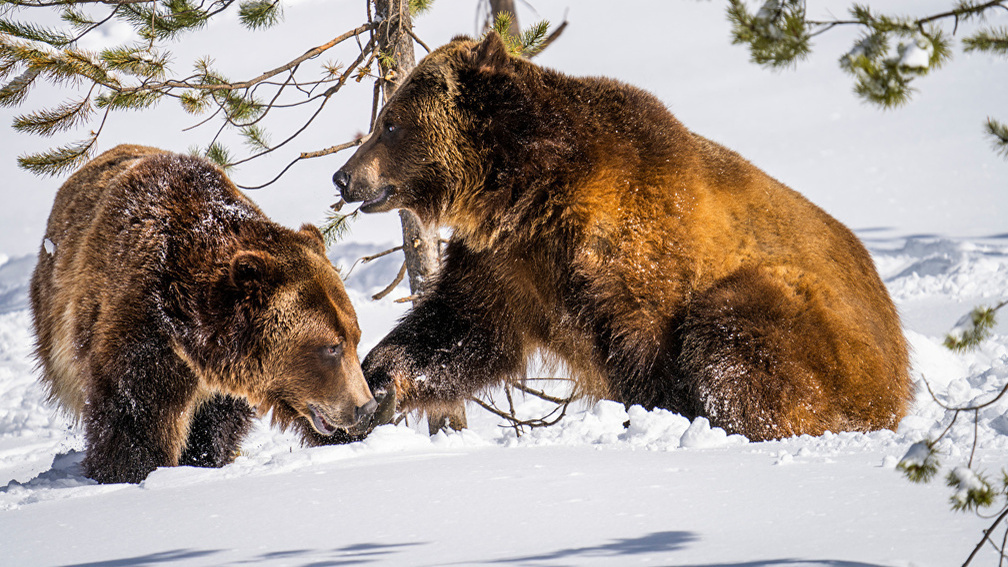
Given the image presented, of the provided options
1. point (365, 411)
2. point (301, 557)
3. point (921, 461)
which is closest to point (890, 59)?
point (921, 461)

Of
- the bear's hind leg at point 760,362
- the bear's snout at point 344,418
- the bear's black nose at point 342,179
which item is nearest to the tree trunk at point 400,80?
the bear's snout at point 344,418

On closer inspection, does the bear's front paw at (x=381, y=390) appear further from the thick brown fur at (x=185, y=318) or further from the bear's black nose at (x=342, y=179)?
the bear's black nose at (x=342, y=179)

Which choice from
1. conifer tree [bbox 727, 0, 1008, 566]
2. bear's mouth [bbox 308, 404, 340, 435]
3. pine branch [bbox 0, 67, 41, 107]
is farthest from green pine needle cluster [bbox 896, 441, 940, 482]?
pine branch [bbox 0, 67, 41, 107]

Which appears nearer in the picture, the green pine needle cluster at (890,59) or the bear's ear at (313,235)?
the green pine needle cluster at (890,59)

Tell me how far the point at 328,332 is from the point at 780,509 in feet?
8.15

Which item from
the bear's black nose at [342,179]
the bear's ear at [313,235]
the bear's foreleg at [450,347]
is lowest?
the bear's foreleg at [450,347]

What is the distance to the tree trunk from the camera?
5.40 metres

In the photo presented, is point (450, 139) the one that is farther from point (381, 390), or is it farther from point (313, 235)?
point (381, 390)

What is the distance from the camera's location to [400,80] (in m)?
5.33

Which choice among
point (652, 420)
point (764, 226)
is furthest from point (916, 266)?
point (652, 420)

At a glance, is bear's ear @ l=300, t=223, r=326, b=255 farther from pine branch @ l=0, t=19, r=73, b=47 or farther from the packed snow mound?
the packed snow mound

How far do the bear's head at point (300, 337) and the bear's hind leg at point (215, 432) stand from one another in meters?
0.48

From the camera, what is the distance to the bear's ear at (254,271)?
151 inches

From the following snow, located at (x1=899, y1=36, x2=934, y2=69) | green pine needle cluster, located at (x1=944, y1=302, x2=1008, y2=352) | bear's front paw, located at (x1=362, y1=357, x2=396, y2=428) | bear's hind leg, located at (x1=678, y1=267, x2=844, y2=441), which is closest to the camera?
snow, located at (x1=899, y1=36, x2=934, y2=69)
